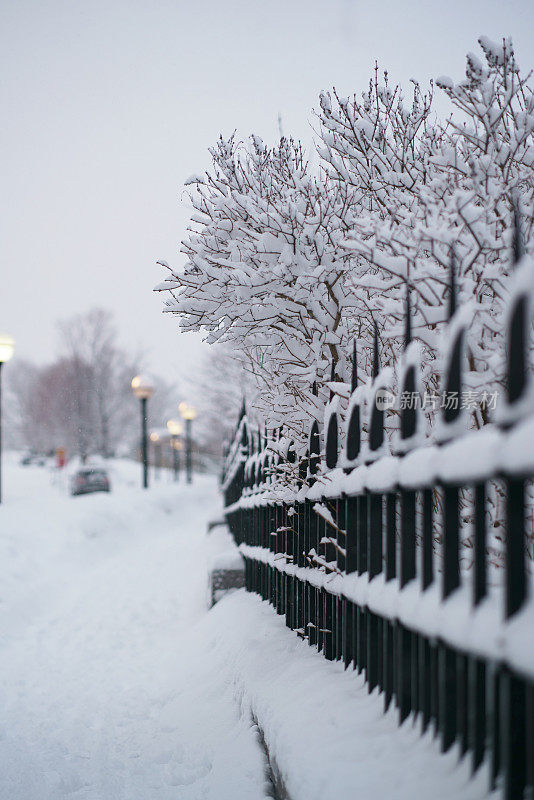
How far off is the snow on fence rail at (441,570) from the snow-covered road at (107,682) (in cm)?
96

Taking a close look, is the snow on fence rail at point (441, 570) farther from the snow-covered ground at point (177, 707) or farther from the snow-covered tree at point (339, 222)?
the snow-covered tree at point (339, 222)

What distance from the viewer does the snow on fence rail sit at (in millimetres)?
1616

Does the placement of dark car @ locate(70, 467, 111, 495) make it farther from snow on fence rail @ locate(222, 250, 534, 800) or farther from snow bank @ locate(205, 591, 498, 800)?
snow on fence rail @ locate(222, 250, 534, 800)

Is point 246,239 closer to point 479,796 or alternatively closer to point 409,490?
point 409,490

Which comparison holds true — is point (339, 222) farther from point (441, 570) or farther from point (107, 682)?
point (107, 682)

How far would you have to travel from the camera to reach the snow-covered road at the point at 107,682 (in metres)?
3.51

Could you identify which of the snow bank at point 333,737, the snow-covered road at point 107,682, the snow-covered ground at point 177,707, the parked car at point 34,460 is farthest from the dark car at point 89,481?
the parked car at point 34,460

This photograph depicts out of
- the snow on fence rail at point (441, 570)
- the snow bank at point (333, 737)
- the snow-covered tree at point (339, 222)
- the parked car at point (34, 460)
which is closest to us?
the snow on fence rail at point (441, 570)

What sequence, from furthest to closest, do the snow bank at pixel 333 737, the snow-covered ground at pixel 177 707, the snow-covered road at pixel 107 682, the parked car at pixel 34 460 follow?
the parked car at pixel 34 460, the snow-covered road at pixel 107 682, the snow-covered ground at pixel 177 707, the snow bank at pixel 333 737

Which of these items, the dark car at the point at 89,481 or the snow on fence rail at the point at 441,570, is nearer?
the snow on fence rail at the point at 441,570

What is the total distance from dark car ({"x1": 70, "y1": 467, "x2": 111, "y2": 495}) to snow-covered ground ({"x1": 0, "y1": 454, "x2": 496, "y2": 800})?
52.5 feet

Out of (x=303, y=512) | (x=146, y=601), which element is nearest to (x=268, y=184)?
(x=303, y=512)

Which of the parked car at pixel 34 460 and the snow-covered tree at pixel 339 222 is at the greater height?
the snow-covered tree at pixel 339 222

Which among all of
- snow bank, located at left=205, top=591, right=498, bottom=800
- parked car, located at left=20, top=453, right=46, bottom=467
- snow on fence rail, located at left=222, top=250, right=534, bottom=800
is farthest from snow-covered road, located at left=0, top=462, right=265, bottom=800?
parked car, located at left=20, top=453, right=46, bottom=467
